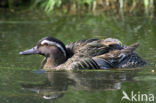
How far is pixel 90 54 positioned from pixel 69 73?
699mm

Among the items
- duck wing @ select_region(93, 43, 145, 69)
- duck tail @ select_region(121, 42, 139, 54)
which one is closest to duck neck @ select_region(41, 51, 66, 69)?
duck wing @ select_region(93, 43, 145, 69)

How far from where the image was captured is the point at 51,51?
1009cm

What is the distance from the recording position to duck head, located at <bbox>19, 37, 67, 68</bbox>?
995 centimetres

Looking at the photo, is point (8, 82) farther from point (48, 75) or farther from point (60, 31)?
point (60, 31)

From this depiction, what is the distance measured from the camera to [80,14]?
1661 cm

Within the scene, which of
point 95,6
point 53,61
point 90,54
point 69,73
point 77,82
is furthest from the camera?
point 95,6

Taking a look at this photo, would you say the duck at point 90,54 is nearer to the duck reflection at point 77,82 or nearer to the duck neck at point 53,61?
the duck neck at point 53,61

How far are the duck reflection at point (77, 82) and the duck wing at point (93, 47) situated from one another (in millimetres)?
584

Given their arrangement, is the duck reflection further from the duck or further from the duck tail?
the duck tail

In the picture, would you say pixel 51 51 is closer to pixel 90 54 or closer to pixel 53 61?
pixel 53 61

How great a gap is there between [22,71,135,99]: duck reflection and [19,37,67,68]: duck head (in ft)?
1.42

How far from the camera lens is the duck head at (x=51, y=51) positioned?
32.6 ft

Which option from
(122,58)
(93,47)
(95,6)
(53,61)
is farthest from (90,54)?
(95,6)

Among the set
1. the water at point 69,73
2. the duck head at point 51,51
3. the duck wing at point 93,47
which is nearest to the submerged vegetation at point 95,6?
the water at point 69,73
